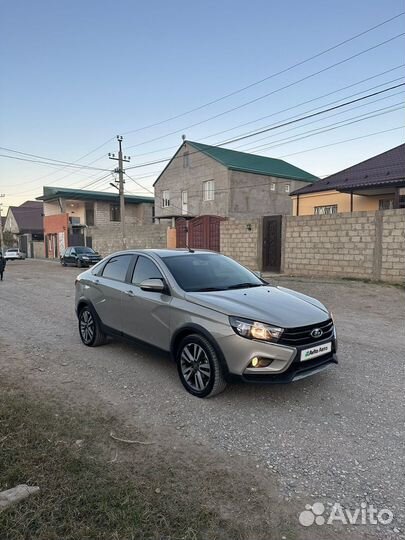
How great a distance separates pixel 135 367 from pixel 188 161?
32.8 m

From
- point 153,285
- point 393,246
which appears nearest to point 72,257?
point 393,246

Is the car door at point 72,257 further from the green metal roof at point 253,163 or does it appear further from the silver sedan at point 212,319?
the silver sedan at point 212,319

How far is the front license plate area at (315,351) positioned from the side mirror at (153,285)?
5.73ft

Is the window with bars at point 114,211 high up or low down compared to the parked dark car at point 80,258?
up

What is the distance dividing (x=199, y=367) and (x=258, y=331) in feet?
2.65

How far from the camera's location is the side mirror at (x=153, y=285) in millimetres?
4461

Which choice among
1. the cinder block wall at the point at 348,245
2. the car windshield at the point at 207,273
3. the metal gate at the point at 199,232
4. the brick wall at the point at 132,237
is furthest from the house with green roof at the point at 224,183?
the car windshield at the point at 207,273

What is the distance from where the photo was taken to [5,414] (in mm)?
3469

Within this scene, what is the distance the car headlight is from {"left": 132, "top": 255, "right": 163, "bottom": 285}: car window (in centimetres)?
147

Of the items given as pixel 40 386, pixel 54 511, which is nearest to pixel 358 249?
pixel 40 386

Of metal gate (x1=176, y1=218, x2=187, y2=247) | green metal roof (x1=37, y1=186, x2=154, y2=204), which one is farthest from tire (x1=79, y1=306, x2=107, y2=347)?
green metal roof (x1=37, y1=186, x2=154, y2=204)

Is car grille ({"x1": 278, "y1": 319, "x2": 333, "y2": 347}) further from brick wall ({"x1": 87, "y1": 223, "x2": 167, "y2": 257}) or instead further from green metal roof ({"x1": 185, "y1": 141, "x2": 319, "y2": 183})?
green metal roof ({"x1": 185, "y1": 141, "x2": 319, "y2": 183})

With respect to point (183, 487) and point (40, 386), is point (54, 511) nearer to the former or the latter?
point (183, 487)

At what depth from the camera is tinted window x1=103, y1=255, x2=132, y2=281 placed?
544 cm
